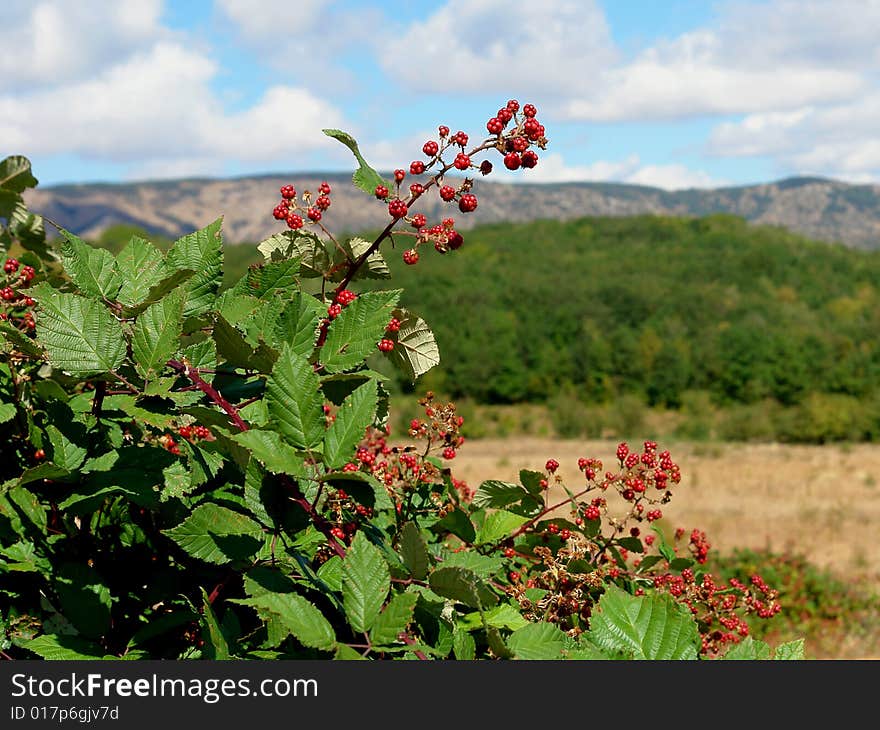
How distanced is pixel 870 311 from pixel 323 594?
82.5m

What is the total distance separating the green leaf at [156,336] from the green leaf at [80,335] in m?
0.03

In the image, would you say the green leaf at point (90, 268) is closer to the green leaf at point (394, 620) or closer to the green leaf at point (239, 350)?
the green leaf at point (239, 350)

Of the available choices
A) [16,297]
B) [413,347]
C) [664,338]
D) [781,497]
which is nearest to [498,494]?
[413,347]

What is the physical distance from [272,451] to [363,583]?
0.21 meters

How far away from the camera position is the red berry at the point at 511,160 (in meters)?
1.36

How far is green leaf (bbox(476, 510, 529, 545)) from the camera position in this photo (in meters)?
1.69

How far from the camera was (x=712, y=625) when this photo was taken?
1819mm

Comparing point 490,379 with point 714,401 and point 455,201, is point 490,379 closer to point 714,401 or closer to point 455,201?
point 714,401

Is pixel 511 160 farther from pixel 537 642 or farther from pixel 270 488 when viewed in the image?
pixel 537 642

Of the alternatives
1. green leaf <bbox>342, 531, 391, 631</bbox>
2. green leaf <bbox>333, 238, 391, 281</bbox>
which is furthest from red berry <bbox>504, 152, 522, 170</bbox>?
green leaf <bbox>342, 531, 391, 631</bbox>

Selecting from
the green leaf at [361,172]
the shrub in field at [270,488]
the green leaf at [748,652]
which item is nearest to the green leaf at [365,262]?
the shrub in field at [270,488]

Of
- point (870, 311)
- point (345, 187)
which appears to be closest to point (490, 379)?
point (870, 311)

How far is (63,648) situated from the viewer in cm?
125

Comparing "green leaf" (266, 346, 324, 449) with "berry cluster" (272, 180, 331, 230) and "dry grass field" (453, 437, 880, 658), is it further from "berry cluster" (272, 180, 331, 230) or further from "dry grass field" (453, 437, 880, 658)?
"dry grass field" (453, 437, 880, 658)
